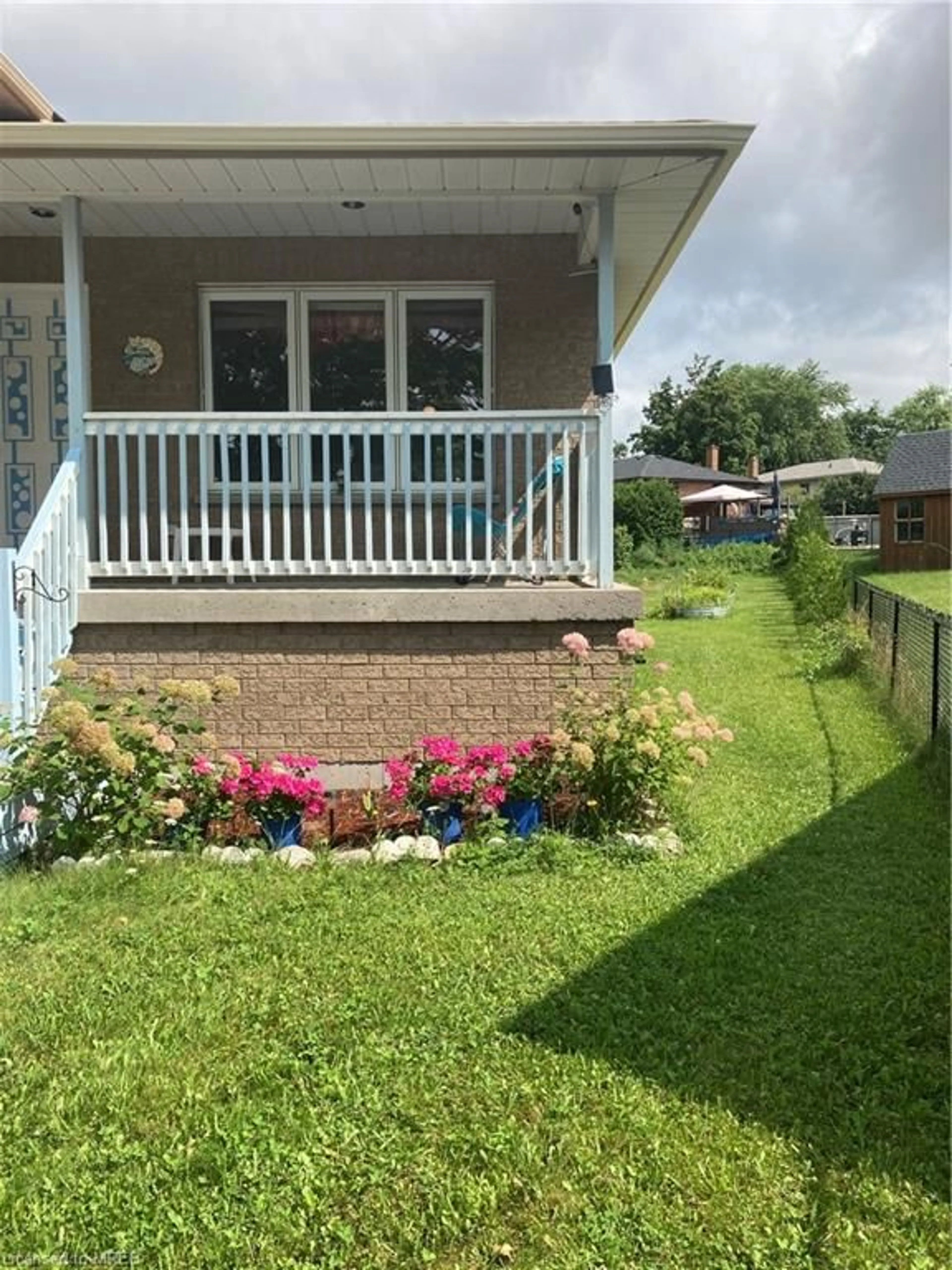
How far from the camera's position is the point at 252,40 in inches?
279

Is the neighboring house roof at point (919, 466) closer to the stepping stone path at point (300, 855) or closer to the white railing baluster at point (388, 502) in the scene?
the white railing baluster at point (388, 502)

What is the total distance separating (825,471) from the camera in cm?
5903

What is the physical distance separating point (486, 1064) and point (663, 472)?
42.0 metres

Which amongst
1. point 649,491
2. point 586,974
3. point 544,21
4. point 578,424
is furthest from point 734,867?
point 649,491

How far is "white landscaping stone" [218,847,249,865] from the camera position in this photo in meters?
4.86

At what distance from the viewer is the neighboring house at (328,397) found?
6.14 m

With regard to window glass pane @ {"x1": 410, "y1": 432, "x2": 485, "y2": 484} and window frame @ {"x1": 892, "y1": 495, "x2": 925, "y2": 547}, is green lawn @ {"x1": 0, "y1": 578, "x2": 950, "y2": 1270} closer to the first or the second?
window glass pane @ {"x1": 410, "y1": 432, "x2": 485, "y2": 484}

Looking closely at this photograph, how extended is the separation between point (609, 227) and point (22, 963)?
5.42 meters

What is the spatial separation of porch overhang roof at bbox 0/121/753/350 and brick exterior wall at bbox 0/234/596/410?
0.12 metres

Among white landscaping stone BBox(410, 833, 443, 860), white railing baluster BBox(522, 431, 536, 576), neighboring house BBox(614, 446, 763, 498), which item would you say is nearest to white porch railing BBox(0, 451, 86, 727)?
white landscaping stone BBox(410, 833, 443, 860)

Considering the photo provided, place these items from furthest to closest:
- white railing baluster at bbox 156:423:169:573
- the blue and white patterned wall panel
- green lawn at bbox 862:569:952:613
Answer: green lawn at bbox 862:569:952:613
the blue and white patterned wall panel
white railing baluster at bbox 156:423:169:573

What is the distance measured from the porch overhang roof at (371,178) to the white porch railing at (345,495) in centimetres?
153

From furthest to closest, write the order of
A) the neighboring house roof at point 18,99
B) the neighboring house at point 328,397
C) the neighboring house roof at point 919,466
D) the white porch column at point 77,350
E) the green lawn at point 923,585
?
the neighboring house roof at point 919,466, the green lawn at point 923,585, the neighboring house roof at point 18,99, the white porch column at point 77,350, the neighboring house at point 328,397

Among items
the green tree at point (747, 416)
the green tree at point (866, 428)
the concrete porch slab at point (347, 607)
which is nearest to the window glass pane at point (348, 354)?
the concrete porch slab at point (347, 607)
